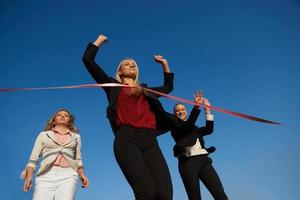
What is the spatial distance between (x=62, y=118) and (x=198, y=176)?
7.64ft

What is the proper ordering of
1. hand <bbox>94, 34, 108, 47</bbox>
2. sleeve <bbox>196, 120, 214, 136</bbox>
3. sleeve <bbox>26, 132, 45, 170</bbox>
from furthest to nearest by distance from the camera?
sleeve <bbox>196, 120, 214, 136</bbox> < sleeve <bbox>26, 132, 45, 170</bbox> < hand <bbox>94, 34, 108, 47</bbox>

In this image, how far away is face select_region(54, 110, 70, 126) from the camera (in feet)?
16.3

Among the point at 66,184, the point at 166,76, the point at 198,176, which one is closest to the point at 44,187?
the point at 66,184

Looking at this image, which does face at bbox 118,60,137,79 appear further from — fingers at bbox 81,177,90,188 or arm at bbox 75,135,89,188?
fingers at bbox 81,177,90,188

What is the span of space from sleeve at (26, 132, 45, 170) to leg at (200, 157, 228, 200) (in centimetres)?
249

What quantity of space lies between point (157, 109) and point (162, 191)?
99cm

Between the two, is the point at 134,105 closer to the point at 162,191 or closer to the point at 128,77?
the point at 128,77

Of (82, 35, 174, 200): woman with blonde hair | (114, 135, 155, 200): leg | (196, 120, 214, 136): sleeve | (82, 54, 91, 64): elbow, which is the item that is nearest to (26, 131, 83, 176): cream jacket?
(82, 35, 174, 200): woman with blonde hair

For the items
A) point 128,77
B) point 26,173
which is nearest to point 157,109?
point 128,77

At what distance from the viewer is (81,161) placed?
467 cm

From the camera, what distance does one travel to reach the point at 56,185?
420 cm

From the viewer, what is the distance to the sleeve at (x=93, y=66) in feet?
11.8

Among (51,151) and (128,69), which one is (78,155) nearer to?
(51,151)

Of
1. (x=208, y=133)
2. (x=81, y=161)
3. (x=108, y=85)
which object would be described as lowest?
(x=81, y=161)
